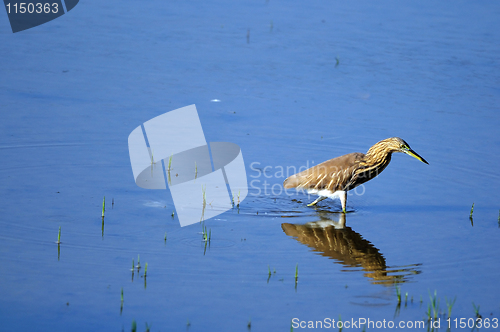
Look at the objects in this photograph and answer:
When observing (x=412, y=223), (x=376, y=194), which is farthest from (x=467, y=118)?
(x=412, y=223)

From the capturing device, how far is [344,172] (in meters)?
8.62

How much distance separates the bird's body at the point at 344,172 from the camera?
8.52m

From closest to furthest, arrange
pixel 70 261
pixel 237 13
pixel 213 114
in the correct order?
1. pixel 70 261
2. pixel 213 114
3. pixel 237 13

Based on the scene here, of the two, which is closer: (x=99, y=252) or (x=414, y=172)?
(x=99, y=252)

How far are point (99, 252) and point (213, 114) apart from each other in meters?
4.97

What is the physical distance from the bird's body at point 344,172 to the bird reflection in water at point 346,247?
1.27ft

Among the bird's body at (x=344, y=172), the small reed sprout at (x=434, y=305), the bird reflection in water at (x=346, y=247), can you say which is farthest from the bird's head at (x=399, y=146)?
the small reed sprout at (x=434, y=305)

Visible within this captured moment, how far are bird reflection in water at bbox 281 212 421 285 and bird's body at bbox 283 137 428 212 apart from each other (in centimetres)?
39

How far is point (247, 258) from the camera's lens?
22.1 ft

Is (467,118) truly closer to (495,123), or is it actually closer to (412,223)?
(495,123)

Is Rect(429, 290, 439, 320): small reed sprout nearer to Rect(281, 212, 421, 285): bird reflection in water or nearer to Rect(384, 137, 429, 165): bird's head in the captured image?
Rect(281, 212, 421, 285): bird reflection in water

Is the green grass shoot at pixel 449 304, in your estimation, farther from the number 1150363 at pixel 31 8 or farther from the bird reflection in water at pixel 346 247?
the number 1150363 at pixel 31 8

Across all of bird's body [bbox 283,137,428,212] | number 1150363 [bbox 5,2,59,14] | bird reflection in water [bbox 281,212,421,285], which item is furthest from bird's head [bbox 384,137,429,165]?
number 1150363 [bbox 5,2,59,14]

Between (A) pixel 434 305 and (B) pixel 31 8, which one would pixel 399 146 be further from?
(B) pixel 31 8
